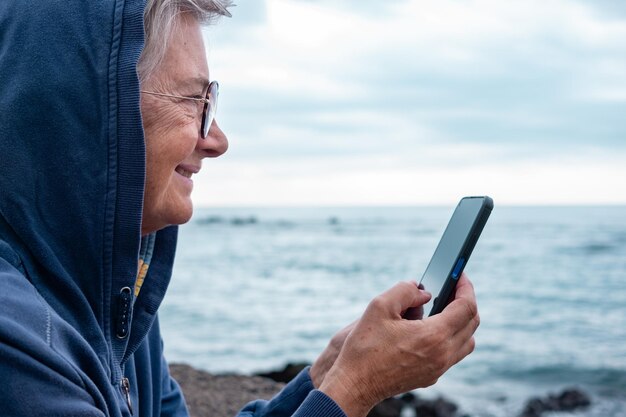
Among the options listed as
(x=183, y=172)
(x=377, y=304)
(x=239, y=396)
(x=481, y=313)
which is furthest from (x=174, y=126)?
(x=481, y=313)

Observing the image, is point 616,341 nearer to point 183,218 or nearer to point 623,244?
point 183,218

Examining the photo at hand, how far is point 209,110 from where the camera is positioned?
222 cm

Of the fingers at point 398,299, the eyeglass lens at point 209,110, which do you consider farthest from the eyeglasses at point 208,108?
the fingers at point 398,299

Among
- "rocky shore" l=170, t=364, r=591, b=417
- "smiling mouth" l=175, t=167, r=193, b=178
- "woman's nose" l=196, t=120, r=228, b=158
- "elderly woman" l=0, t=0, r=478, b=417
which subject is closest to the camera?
"elderly woman" l=0, t=0, r=478, b=417

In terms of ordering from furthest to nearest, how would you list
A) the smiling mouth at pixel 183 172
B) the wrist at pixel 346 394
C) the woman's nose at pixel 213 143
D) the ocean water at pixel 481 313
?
Answer: 1. the ocean water at pixel 481 313
2. the woman's nose at pixel 213 143
3. the smiling mouth at pixel 183 172
4. the wrist at pixel 346 394

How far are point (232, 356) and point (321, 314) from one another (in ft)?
18.6

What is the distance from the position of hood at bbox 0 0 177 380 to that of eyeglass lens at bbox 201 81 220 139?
1.32 ft

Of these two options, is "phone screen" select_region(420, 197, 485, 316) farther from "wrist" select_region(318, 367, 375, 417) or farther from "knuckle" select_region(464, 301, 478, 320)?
"wrist" select_region(318, 367, 375, 417)

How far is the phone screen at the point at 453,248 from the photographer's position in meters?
2.17

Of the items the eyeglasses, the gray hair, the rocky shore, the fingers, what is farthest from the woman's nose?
the rocky shore

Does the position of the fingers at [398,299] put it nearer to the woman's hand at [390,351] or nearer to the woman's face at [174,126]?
the woman's hand at [390,351]


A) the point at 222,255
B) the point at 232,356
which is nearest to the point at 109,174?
the point at 232,356

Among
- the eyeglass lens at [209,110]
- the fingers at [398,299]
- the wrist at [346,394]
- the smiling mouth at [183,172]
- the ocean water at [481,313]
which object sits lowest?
the ocean water at [481,313]

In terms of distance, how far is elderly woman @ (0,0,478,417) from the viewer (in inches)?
61.1
